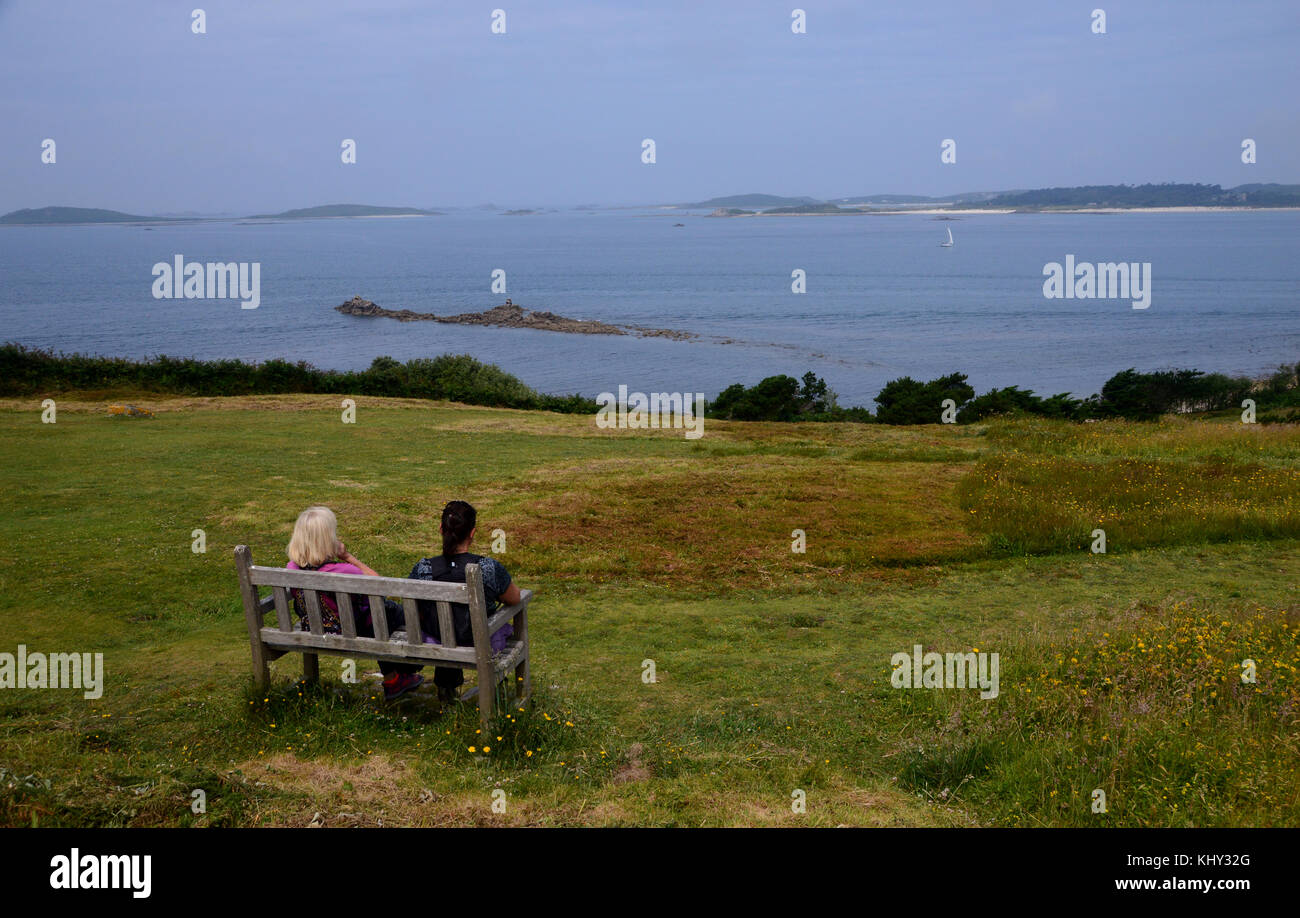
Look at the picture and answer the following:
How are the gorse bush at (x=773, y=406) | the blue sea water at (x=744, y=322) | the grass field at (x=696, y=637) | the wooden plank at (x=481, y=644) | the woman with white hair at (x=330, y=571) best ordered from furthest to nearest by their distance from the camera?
the blue sea water at (x=744, y=322), the gorse bush at (x=773, y=406), the woman with white hair at (x=330, y=571), the wooden plank at (x=481, y=644), the grass field at (x=696, y=637)

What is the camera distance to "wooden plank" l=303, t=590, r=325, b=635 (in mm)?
6789

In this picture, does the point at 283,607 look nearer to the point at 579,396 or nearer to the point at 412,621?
the point at 412,621

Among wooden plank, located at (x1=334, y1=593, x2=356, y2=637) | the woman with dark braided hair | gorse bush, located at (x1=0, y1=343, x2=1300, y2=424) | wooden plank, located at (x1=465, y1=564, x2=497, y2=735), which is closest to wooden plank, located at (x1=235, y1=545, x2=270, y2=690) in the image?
wooden plank, located at (x1=334, y1=593, x2=356, y2=637)

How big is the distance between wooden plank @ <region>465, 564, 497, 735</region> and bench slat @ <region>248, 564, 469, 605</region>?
89mm

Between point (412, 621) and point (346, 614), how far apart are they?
0.53m

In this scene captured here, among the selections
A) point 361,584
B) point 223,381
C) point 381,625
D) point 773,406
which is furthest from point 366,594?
point 773,406

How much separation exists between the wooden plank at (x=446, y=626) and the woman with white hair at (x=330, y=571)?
2.02 ft

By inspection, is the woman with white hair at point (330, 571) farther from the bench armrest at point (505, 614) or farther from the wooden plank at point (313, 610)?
the bench armrest at point (505, 614)

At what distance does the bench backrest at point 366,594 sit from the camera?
6406 mm

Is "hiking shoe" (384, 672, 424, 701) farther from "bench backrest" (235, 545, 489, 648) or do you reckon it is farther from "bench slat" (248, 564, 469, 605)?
"bench slat" (248, 564, 469, 605)

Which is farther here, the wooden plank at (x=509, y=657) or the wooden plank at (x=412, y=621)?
the wooden plank at (x=509, y=657)

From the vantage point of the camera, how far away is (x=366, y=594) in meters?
6.74

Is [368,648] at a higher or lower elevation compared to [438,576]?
lower

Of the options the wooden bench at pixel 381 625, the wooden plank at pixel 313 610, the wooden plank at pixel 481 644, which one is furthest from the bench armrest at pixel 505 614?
the wooden plank at pixel 313 610
